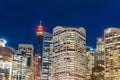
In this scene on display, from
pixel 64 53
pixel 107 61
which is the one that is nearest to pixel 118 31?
pixel 107 61

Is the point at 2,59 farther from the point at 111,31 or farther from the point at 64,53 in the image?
the point at 111,31

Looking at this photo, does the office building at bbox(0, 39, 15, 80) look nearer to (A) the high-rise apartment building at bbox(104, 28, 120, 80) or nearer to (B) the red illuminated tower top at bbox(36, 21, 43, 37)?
(B) the red illuminated tower top at bbox(36, 21, 43, 37)

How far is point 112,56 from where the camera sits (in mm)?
187625

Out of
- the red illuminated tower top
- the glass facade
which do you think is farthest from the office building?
the red illuminated tower top

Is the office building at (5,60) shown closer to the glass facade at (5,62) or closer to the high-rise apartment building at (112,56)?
the glass facade at (5,62)

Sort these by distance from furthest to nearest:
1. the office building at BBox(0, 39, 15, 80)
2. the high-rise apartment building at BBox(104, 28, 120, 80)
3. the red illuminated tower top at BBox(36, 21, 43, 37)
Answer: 1. the high-rise apartment building at BBox(104, 28, 120, 80)
2. the office building at BBox(0, 39, 15, 80)
3. the red illuminated tower top at BBox(36, 21, 43, 37)

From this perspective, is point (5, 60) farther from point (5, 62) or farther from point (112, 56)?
point (112, 56)

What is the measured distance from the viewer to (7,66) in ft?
619

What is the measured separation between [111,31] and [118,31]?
5.09 m

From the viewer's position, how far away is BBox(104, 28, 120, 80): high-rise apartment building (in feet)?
603

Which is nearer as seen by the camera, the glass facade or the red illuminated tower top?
the red illuminated tower top

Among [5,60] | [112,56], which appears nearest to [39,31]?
[5,60]

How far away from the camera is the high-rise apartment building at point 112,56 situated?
603 feet

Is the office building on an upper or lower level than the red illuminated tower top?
lower
